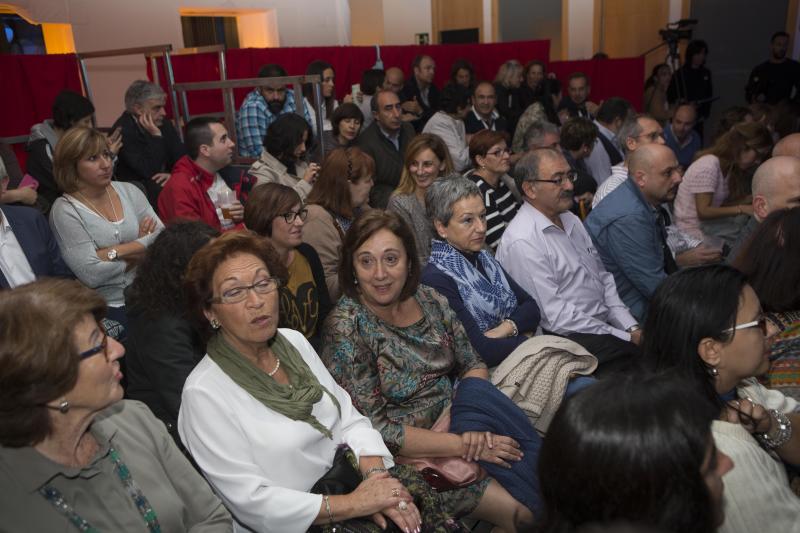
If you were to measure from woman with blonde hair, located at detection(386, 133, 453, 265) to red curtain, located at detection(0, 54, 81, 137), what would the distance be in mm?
3061

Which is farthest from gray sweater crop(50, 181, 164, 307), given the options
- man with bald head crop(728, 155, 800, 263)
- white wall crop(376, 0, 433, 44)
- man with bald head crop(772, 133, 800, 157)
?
white wall crop(376, 0, 433, 44)

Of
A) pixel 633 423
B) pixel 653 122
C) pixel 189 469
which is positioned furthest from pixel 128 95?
pixel 633 423

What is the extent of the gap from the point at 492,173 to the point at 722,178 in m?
1.69

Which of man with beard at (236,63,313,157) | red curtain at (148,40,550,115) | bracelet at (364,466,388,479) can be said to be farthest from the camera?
red curtain at (148,40,550,115)

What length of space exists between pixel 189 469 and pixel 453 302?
1347 millimetres

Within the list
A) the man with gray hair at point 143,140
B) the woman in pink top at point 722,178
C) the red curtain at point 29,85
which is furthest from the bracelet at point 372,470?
the red curtain at point 29,85

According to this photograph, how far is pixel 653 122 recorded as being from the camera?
190 inches

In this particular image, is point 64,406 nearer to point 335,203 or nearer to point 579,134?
point 335,203

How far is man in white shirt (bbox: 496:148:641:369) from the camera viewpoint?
3166 mm

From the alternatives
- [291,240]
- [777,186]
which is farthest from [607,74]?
[291,240]

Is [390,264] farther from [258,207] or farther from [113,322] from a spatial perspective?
[113,322]

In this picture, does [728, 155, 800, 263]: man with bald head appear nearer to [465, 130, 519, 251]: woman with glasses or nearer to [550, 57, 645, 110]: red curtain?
[465, 130, 519, 251]: woman with glasses

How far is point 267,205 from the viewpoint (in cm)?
305

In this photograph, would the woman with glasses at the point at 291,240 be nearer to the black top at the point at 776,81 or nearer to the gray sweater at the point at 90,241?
the gray sweater at the point at 90,241
